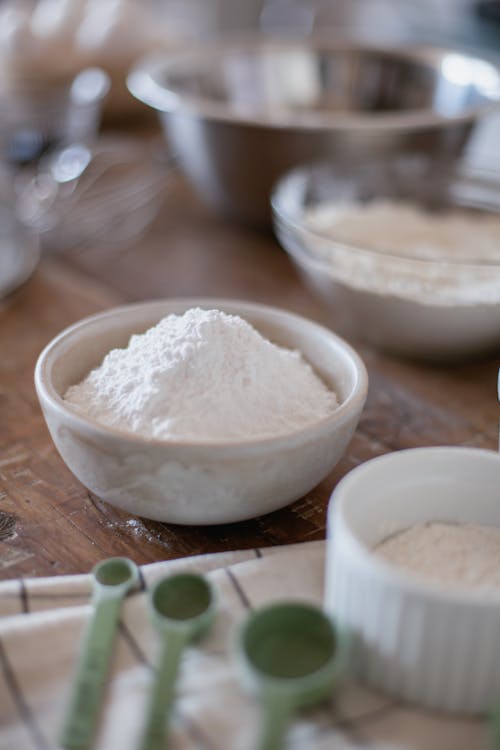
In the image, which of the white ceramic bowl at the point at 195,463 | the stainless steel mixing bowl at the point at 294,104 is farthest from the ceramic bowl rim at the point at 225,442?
the stainless steel mixing bowl at the point at 294,104

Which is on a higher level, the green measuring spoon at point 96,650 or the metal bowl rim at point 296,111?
the metal bowl rim at point 296,111

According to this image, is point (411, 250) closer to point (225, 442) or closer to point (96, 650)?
point (225, 442)

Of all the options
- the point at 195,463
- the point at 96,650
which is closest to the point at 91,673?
the point at 96,650

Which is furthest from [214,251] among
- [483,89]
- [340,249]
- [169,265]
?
[483,89]

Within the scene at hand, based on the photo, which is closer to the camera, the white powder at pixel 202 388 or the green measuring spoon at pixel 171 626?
the green measuring spoon at pixel 171 626

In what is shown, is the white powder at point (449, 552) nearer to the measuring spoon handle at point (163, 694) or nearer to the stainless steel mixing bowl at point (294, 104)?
the measuring spoon handle at point (163, 694)

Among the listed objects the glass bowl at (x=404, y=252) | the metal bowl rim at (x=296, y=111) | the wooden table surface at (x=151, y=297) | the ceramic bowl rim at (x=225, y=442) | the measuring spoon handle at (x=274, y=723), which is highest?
the metal bowl rim at (x=296, y=111)

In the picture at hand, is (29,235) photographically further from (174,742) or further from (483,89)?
(174,742)
